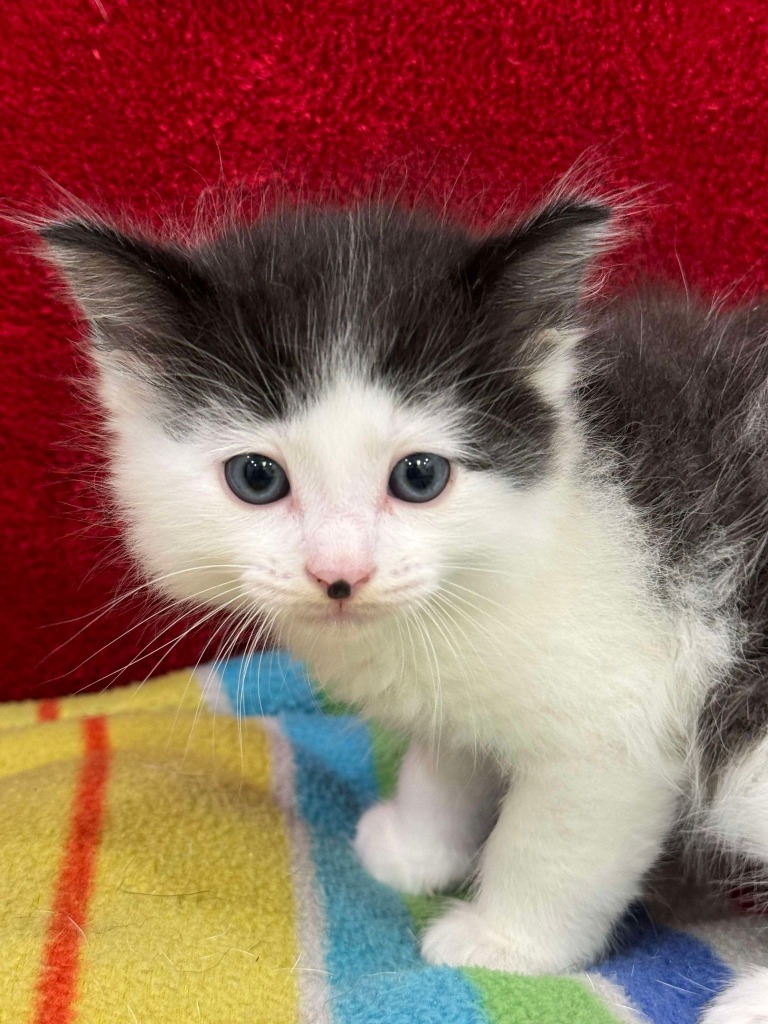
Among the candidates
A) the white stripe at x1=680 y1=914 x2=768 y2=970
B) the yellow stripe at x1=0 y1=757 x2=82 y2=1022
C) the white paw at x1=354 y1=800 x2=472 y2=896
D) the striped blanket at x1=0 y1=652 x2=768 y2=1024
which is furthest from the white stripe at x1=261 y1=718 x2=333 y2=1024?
the white stripe at x1=680 y1=914 x2=768 y2=970

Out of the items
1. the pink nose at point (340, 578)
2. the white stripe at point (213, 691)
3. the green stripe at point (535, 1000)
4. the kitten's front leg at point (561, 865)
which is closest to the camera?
the pink nose at point (340, 578)

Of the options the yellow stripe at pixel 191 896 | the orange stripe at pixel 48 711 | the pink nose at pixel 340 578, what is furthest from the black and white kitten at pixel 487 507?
the orange stripe at pixel 48 711

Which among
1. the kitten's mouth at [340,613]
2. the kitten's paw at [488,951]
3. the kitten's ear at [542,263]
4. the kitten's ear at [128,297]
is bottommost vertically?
the kitten's paw at [488,951]

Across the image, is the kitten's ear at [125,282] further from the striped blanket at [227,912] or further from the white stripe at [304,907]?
the white stripe at [304,907]

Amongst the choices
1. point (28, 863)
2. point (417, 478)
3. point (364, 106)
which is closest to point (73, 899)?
point (28, 863)

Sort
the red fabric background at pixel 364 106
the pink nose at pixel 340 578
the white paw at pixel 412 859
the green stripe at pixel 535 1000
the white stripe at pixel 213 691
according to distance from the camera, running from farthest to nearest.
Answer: the white stripe at pixel 213 691, the red fabric background at pixel 364 106, the white paw at pixel 412 859, the green stripe at pixel 535 1000, the pink nose at pixel 340 578

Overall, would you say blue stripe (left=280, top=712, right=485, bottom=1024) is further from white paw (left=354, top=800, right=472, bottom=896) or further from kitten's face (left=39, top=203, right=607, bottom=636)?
kitten's face (left=39, top=203, right=607, bottom=636)

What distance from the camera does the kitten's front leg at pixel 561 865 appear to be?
1.31 metres

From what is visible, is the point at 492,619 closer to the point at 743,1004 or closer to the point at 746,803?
the point at 746,803

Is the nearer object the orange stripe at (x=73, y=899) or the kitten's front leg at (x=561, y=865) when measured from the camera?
the orange stripe at (x=73, y=899)

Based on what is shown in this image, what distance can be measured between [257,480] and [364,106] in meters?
1.08

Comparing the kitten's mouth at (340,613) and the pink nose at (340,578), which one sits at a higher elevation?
the pink nose at (340,578)

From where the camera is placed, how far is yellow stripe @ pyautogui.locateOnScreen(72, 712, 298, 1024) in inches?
48.3

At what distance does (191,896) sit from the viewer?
Result: 1409 millimetres
